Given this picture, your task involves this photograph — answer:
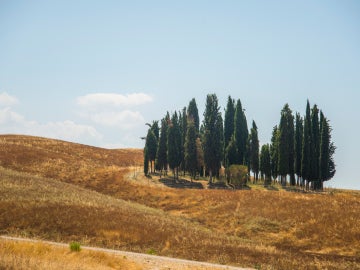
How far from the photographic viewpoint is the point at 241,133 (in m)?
78.1

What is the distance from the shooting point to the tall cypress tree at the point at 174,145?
73.2m

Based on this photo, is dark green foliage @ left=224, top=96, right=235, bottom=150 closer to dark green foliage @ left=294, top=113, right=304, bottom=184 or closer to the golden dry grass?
dark green foliage @ left=294, top=113, right=304, bottom=184

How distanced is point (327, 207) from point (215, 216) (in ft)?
44.8

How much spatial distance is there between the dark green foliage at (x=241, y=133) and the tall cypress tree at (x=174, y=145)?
43.4 ft

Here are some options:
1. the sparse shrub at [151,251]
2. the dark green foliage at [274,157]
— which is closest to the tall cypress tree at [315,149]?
the dark green foliage at [274,157]

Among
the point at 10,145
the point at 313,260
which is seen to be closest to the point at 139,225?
the point at 313,260

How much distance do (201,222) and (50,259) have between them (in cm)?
3006

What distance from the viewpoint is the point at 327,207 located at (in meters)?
41.5

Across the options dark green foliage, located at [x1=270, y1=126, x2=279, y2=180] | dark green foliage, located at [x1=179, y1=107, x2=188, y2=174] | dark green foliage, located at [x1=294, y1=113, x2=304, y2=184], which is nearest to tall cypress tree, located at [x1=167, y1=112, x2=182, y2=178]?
dark green foliage, located at [x1=179, y1=107, x2=188, y2=174]

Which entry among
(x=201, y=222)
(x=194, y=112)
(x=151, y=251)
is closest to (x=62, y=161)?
(x=194, y=112)

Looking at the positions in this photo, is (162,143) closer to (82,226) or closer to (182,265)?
(82,226)

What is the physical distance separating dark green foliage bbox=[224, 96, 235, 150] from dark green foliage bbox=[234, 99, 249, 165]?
8.69ft

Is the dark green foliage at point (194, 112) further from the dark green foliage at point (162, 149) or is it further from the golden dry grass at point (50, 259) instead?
the golden dry grass at point (50, 259)

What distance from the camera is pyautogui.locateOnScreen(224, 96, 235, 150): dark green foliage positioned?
80.9m
